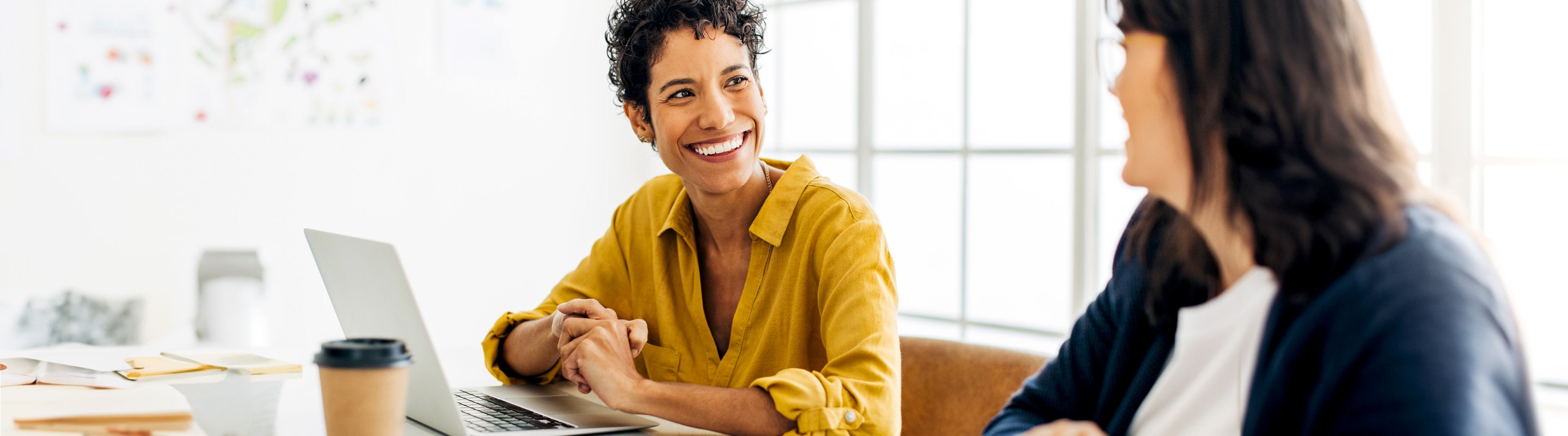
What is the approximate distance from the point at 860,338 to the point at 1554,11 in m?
1.77

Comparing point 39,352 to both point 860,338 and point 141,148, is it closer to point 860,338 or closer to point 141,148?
point 860,338

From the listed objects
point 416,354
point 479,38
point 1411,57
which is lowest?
point 416,354

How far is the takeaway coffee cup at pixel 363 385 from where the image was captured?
964 millimetres

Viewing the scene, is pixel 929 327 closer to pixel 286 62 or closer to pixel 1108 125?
pixel 1108 125

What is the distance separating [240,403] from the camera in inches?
52.0

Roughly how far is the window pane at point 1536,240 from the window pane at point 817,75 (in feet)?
6.31

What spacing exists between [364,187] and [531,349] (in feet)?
7.82

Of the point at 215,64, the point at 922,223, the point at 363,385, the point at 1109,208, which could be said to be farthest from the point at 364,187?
the point at 363,385

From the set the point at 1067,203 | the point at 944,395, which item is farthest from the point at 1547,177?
the point at 944,395

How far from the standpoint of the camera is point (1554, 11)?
223 cm

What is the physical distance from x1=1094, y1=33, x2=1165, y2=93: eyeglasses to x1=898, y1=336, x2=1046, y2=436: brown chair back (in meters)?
0.66

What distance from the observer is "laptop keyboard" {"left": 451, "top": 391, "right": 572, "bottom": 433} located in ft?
4.03

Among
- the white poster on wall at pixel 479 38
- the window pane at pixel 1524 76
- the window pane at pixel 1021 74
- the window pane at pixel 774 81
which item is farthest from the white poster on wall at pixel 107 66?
the window pane at pixel 1524 76

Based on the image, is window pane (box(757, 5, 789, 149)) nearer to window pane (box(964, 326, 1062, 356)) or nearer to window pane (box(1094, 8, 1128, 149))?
window pane (box(964, 326, 1062, 356))
